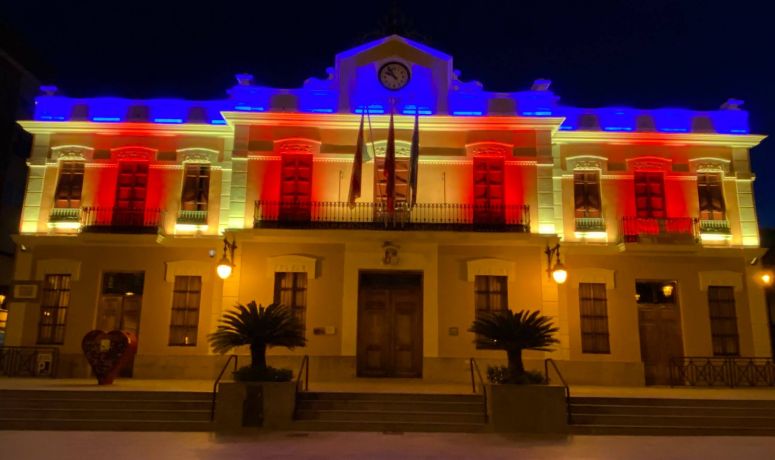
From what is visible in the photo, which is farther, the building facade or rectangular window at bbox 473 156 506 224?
rectangular window at bbox 473 156 506 224

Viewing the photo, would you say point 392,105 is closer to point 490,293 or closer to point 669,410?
point 490,293

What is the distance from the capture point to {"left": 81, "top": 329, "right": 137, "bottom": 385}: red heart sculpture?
13.2 metres

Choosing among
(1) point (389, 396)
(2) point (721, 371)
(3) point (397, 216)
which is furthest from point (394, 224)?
(2) point (721, 371)

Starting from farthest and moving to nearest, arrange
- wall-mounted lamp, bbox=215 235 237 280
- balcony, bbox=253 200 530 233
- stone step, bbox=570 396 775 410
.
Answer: balcony, bbox=253 200 530 233 → wall-mounted lamp, bbox=215 235 237 280 → stone step, bbox=570 396 775 410

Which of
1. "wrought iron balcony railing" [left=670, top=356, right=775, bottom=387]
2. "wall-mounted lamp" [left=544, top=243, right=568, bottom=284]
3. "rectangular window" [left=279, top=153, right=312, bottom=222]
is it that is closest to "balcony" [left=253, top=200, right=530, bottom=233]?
"rectangular window" [left=279, top=153, right=312, bottom=222]

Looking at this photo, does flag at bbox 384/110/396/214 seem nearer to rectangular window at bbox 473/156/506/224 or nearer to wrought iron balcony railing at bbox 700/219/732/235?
rectangular window at bbox 473/156/506/224

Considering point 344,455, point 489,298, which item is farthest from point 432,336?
point 344,455

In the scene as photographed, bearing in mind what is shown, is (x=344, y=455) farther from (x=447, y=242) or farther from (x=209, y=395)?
(x=447, y=242)

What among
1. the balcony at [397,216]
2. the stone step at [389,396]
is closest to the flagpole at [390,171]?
the balcony at [397,216]

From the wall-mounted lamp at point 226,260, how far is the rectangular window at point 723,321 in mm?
12128

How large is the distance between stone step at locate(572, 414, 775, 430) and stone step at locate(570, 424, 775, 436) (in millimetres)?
116

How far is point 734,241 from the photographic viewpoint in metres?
16.3

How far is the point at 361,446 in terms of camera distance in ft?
29.5

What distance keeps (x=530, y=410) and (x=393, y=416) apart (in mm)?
2347
